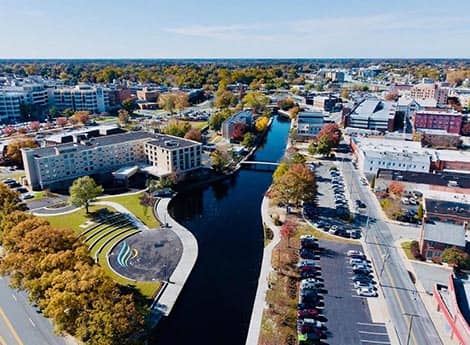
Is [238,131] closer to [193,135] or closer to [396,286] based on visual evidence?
[193,135]

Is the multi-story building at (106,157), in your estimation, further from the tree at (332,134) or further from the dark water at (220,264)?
the tree at (332,134)

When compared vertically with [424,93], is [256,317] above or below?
below

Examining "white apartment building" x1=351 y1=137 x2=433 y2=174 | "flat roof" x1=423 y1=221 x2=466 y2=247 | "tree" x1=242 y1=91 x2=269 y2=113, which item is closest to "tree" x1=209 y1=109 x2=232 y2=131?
"tree" x1=242 y1=91 x2=269 y2=113

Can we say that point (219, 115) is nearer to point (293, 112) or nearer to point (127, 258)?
point (293, 112)

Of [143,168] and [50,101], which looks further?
[50,101]

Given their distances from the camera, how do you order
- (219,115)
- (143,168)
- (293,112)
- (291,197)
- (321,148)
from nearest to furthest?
(291,197), (143,168), (321,148), (219,115), (293,112)

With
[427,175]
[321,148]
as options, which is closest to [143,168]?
[321,148]

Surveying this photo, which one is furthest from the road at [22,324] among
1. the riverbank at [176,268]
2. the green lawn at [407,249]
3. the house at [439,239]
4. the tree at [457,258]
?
the tree at [457,258]

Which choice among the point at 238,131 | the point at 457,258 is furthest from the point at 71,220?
the point at 238,131

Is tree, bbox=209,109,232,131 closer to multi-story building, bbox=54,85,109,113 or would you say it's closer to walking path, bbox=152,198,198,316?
walking path, bbox=152,198,198,316
